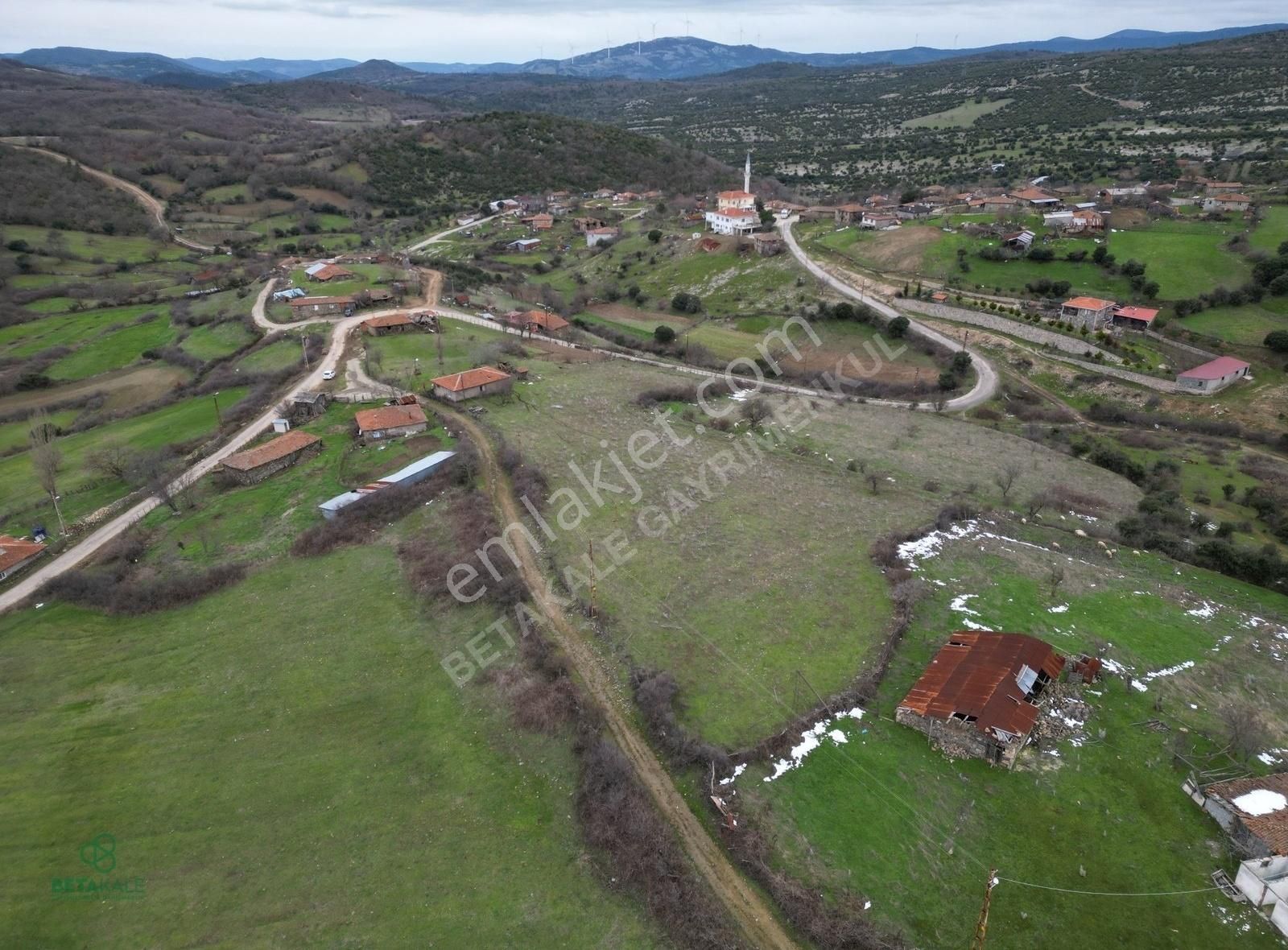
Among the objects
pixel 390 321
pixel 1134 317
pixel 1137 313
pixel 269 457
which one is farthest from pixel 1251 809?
pixel 390 321

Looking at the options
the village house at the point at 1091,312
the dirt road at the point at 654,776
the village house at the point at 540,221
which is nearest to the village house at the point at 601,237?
the village house at the point at 540,221

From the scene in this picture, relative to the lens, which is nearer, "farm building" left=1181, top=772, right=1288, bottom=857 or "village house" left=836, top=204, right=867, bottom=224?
"farm building" left=1181, top=772, right=1288, bottom=857

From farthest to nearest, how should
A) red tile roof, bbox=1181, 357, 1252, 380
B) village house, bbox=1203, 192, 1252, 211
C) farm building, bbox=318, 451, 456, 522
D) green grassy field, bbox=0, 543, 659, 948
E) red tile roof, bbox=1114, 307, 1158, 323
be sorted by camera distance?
village house, bbox=1203, 192, 1252, 211, red tile roof, bbox=1114, 307, 1158, 323, red tile roof, bbox=1181, 357, 1252, 380, farm building, bbox=318, 451, 456, 522, green grassy field, bbox=0, 543, 659, 948

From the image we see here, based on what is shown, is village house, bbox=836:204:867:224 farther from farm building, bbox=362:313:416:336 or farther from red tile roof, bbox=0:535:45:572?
red tile roof, bbox=0:535:45:572

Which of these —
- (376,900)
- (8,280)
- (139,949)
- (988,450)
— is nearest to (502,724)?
(376,900)

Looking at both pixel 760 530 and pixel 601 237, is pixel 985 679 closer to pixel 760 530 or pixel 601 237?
pixel 760 530

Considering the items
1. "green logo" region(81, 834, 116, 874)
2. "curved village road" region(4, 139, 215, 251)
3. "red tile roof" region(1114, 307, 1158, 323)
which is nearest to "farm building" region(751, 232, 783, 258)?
"red tile roof" region(1114, 307, 1158, 323)

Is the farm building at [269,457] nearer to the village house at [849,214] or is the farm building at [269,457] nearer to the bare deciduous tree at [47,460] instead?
the bare deciduous tree at [47,460]
